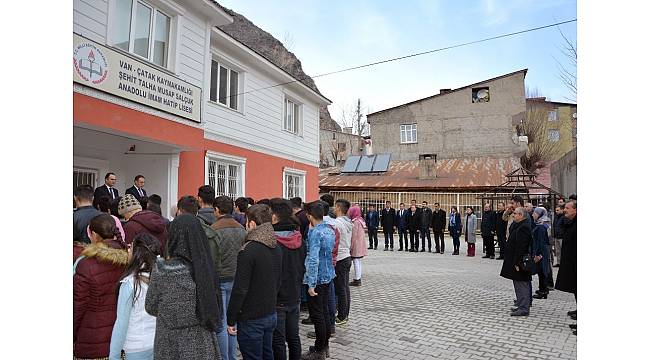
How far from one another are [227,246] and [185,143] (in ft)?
15.8

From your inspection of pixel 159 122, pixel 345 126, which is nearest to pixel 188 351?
pixel 159 122

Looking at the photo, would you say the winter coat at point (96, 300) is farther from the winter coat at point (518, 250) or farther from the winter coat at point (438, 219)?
the winter coat at point (438, 219)

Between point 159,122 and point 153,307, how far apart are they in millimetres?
5907

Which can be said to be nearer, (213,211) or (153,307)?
(153,307)

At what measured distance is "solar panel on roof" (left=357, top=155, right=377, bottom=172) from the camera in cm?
3019

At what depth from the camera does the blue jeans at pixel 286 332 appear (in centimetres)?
435

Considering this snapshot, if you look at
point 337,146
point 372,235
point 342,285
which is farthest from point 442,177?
→ point 337,146

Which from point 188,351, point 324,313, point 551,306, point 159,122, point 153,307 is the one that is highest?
point 159,122

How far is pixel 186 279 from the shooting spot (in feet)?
9.95

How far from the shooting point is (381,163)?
30.1m

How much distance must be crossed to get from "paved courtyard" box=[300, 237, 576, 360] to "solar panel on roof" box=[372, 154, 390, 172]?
726 inches

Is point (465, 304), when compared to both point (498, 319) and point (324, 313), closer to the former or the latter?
point (498, 319)

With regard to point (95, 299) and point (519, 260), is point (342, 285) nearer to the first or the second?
point (519, 260)

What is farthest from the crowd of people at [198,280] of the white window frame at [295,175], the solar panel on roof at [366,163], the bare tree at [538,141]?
the bare tree at [538,141]
